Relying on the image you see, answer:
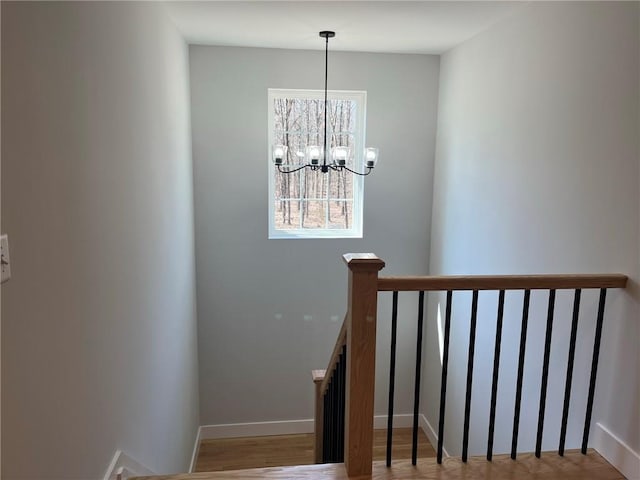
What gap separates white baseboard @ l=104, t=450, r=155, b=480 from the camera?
195 cm

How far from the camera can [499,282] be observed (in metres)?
2.00

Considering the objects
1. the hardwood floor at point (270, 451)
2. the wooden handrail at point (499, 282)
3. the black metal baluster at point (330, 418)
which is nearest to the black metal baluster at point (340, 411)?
the black metal baluster at point (330, 418)

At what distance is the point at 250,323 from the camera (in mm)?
4539

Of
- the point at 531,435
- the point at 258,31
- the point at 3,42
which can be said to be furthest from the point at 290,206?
the point at 3,42

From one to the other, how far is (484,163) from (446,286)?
5.88 feet

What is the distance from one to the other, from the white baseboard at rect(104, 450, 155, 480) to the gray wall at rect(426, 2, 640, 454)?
2047 millimetres

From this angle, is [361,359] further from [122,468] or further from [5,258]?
[5,258]

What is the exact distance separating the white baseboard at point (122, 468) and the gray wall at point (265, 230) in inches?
87.6

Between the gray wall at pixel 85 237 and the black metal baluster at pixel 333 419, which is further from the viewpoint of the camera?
the black metal baluster at pixel 333 419

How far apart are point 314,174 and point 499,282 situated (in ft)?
9.07

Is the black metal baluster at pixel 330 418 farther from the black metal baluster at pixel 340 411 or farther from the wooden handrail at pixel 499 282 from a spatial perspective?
the wooden handrail at pixel 499 282

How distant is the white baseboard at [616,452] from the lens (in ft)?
6.57

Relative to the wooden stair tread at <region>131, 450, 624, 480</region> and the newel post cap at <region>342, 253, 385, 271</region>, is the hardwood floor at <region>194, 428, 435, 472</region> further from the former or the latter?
the newel post cap at <region>342, 253, 385, 271</region>

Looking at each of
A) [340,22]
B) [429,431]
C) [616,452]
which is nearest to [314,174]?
[340,22]
